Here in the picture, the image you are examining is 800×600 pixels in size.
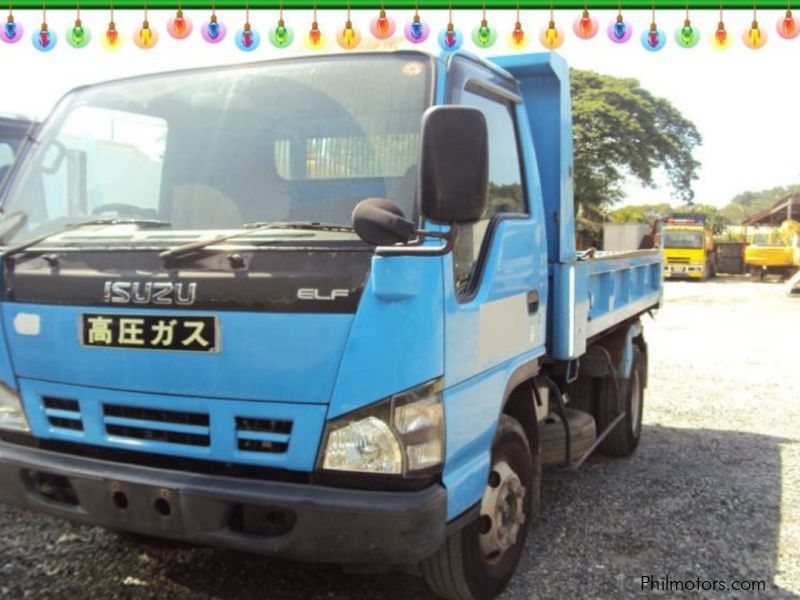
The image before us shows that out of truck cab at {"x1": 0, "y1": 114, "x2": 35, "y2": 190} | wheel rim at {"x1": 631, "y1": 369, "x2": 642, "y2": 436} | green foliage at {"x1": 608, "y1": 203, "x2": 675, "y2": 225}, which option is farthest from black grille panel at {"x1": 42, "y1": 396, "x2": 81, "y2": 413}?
green foliage at {"x1": 608, "y1": 203, "x2": 675, "y2": 225}

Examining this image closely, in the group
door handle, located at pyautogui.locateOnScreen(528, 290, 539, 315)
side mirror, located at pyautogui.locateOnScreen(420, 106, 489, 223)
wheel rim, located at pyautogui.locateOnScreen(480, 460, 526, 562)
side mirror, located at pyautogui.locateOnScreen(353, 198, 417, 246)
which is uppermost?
side mirror, located at pyautogui.locateOnScreen(420, 106, 489, 223)

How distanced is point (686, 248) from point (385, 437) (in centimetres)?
3126

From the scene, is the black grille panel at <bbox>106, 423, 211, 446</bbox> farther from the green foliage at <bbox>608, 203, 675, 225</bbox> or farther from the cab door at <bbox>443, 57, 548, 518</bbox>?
the green foliage at <bbox>608, 203, 675, 225</bbox>

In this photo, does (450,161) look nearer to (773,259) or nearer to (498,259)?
(498,259)

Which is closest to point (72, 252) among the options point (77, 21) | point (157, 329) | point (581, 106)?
point (157, 329)

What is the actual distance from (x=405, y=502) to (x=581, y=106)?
30578 millimetres

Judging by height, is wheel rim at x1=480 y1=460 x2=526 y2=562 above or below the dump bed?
below

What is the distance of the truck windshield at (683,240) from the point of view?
31.2 metres

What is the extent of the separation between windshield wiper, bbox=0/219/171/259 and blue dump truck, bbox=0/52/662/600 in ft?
0.04

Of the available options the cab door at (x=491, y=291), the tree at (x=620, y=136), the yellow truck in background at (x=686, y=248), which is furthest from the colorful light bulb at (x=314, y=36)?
the yellow truck in background at (x=686, y=248)

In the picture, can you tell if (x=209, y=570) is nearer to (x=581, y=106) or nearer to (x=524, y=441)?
(x=524, y=441)

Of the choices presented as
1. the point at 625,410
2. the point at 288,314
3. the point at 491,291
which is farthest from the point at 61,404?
the point at 625,410

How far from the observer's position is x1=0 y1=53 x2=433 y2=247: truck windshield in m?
2.90

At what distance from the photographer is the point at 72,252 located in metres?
2.93
